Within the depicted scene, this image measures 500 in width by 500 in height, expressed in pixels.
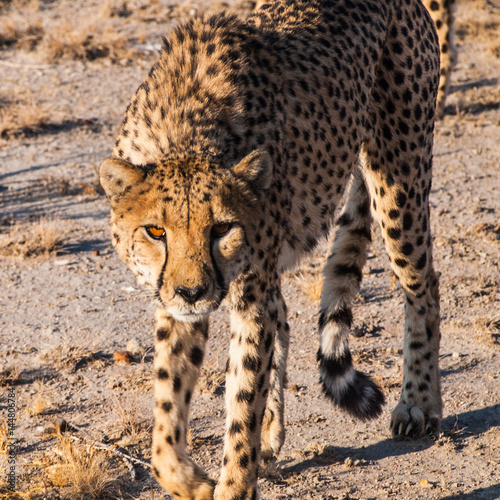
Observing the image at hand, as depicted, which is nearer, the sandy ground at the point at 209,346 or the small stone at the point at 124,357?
the sandy ground at the point at 209,346

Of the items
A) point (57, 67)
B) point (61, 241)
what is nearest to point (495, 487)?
point (61, 241)

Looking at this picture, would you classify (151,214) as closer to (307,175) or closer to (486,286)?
(307,175)

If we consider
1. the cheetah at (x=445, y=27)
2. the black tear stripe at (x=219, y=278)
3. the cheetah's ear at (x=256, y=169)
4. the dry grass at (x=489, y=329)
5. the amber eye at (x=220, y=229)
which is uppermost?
the cheetah's ear at (x=256, y=169)

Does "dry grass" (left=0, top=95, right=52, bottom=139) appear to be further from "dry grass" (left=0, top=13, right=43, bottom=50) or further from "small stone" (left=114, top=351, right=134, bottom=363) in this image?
"small stone" (left=114, top=351, right=134, bottom=363)

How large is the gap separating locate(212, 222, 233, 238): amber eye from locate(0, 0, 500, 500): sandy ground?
524 mm

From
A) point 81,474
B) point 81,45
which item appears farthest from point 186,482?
point 81,45

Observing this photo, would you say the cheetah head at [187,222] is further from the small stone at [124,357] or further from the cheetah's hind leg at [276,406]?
the small stone at [124,357]

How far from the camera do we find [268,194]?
285 cm

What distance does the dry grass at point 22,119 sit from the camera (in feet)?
22.3

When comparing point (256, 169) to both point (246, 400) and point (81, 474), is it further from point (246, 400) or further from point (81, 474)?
point (81, 474)

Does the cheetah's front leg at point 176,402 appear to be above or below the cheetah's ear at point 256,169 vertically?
below

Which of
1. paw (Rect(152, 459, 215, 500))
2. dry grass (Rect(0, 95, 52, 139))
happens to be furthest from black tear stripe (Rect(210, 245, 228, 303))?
dry grass (Rect(0, 95, 52, 139))

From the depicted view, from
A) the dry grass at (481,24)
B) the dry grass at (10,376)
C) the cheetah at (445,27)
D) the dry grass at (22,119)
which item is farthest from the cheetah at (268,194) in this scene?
the dry grass at (481,24)

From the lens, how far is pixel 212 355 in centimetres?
416
